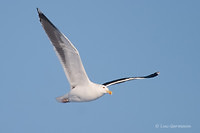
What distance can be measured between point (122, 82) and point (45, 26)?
537cm

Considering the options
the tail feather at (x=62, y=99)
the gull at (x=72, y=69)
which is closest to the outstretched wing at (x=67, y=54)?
the gull at (x=72, y=69)

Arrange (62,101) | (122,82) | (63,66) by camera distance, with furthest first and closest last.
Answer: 1. (122,82)
2. (62,101)
3. (63,66)

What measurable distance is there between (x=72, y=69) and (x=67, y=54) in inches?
28.3

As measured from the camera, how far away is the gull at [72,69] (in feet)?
40.9

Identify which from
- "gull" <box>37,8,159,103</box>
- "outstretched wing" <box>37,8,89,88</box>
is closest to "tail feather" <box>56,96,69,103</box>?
"gull" <box>37,8,159,103</box>

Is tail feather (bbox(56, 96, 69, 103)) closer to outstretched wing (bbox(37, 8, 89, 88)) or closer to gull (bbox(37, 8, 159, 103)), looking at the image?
gull (bbox(37, 8, 159, 103))

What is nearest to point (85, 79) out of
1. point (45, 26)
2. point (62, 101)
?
point (62, 101)

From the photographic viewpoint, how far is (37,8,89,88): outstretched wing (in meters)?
12.4

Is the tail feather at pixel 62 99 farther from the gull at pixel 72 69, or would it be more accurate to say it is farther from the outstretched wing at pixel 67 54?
the outstretched wing at pixel 67 54

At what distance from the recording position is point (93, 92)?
542 inches

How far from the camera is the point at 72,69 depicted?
13445 millimetres

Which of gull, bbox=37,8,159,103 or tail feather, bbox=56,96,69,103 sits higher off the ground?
gull, bbox=37,8,159,103

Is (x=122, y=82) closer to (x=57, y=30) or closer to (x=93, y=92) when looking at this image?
(x=93, y=92)

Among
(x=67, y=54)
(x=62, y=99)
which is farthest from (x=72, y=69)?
(x=62, y=99)
